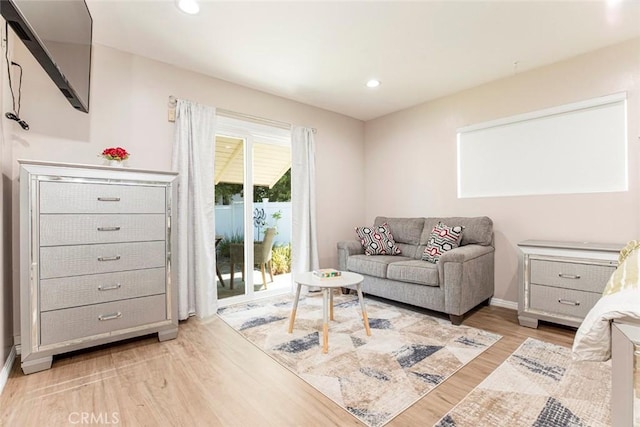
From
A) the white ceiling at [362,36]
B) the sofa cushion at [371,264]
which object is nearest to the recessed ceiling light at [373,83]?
the white ceiling at [362,36]

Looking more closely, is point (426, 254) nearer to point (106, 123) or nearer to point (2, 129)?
point (106, 123)

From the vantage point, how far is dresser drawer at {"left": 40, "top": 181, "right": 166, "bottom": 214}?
77.0 inches

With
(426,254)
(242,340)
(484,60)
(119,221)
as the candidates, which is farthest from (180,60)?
(426,254)

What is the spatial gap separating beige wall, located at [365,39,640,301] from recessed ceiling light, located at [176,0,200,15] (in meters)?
2.89

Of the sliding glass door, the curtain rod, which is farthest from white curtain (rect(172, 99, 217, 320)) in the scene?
the sliding glass door

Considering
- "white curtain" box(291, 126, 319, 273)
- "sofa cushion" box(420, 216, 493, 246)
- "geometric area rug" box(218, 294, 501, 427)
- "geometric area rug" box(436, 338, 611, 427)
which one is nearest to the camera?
"geometric area rug" box(436, 338, 611, 427)

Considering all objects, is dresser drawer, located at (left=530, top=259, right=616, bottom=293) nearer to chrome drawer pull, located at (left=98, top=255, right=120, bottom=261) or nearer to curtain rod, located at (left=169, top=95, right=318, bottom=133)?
curtain rod, located at (left=169, top=95, right=318, bottom=133)

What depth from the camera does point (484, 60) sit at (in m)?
2.82

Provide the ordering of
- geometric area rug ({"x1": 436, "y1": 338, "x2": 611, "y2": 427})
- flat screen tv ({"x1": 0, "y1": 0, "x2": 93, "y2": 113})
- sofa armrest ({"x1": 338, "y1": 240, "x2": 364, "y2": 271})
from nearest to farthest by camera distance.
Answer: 1. flat screen tv ({"x1": 0, "y1": 0, "x2": 93, "y2": 113})
2. geometric area rug ({"x1": 436, "y1": 338, "x2": 611, "y2": 427})
3. sofa armrest ({"x1": 338, "y1": 240, "x2": 364, "y2": 271})

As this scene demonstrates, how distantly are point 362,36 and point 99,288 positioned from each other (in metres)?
2.78


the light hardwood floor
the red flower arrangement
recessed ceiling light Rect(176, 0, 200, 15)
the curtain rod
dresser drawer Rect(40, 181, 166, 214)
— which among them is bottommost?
the light hardwood floor

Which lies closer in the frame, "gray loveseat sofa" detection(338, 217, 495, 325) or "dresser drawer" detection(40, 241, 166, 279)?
"dresser drawer" detection(40, 241, 166, 279)

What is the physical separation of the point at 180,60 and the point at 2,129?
1.47 meters

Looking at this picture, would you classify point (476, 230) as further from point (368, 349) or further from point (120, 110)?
point (120, 110)
